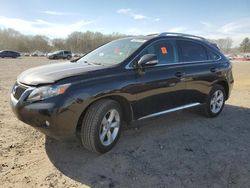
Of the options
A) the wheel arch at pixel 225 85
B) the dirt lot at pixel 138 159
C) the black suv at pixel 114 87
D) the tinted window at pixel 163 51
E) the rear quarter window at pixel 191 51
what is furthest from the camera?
the wheel arch at pixel 225 85

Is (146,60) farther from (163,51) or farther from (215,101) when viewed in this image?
(215,101)

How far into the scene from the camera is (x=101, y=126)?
13.1 ft

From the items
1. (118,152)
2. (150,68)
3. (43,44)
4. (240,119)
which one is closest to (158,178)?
(118,152)

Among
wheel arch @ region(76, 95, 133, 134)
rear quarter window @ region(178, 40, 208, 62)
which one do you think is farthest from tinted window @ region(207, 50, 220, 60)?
wheel arch @ region(76, 95, 133, 134)

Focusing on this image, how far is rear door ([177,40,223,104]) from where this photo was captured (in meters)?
5.42

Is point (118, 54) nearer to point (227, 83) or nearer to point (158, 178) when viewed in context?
A: point (158, 178)

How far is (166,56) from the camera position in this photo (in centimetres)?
501

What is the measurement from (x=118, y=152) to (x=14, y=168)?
58.0 inches

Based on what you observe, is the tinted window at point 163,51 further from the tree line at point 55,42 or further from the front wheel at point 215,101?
the tree line at point 55,42

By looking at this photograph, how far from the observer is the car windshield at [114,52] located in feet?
14.9

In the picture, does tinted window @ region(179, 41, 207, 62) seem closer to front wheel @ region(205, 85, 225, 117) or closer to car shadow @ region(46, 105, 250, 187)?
front wheel @ region(205, 85, 225, 117)

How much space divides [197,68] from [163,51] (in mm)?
1027

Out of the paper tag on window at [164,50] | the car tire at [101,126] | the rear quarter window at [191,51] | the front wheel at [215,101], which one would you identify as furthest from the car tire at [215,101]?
the car tire at [101,126]

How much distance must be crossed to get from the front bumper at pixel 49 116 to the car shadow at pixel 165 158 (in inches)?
20.4
